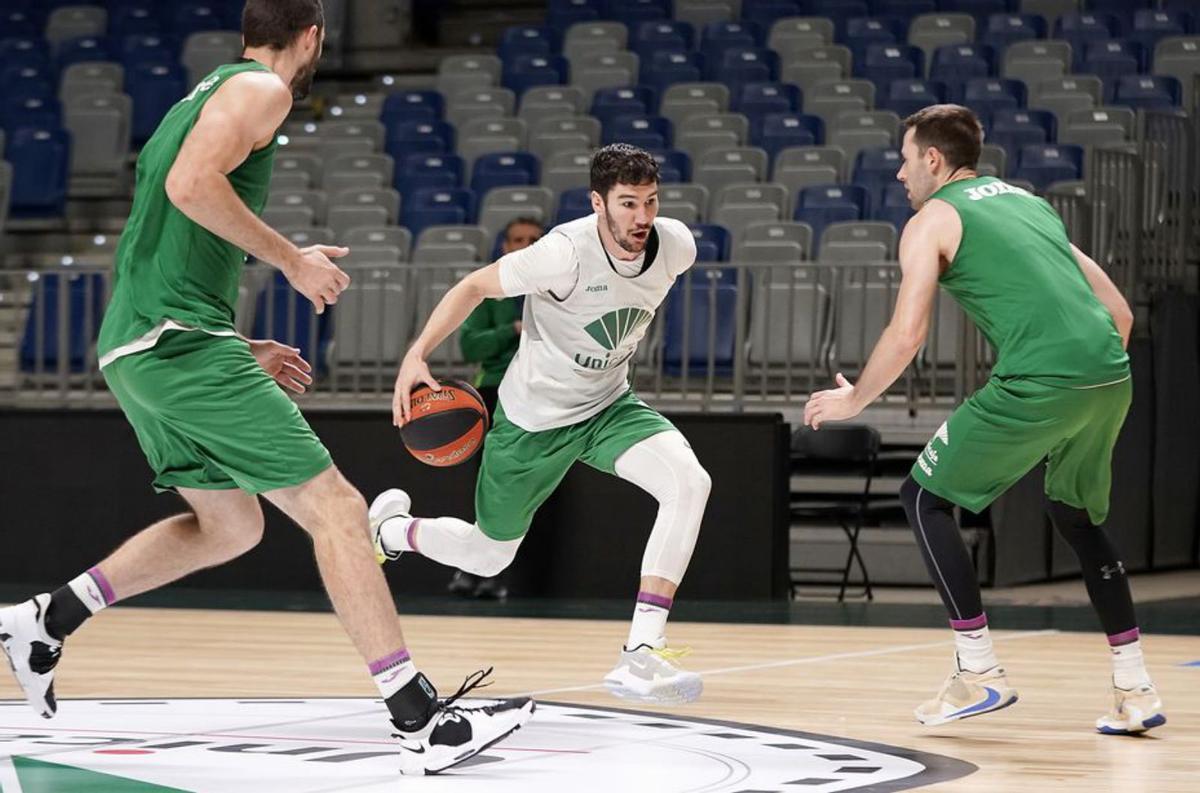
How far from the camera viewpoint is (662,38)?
16.5 m

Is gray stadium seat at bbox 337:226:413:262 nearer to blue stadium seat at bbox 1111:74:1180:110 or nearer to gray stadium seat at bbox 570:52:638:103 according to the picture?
gray stadium seat at bbox 570:52:638:103

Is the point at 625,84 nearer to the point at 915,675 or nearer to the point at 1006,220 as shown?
the point at 915,675

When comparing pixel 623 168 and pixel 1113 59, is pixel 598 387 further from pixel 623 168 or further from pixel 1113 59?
pixel 1113 59

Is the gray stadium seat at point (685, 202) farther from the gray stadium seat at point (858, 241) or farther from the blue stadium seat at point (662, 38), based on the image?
the blue stadium seat at point (662, 38)

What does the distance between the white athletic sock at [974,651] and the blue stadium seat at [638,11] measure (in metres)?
12.7

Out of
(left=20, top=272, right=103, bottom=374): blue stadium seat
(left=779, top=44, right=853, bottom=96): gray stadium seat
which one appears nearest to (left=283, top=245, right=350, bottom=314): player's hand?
(left=20, top=272, right=103, bottom=374): blue stadium seat

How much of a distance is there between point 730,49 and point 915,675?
31.9 feet

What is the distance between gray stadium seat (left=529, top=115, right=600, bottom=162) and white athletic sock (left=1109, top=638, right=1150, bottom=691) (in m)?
9.72

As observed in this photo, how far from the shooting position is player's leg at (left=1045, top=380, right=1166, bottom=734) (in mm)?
5285

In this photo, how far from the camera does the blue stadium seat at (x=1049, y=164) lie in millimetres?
12930

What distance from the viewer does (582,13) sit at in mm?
17719

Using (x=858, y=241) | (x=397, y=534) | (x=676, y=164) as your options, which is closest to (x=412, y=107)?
(x=676, y=164)

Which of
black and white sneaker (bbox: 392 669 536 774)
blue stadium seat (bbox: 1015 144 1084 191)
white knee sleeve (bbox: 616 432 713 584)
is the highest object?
blue stadium seat (bbox: 1015 144 1084 191)

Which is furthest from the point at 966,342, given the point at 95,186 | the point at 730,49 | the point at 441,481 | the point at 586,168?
the point at 95,186
